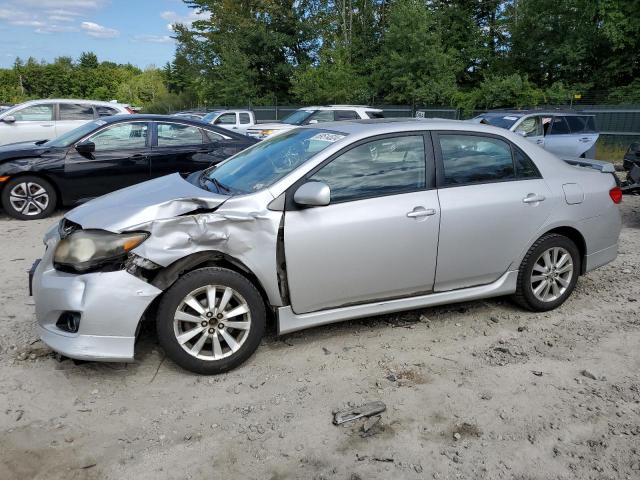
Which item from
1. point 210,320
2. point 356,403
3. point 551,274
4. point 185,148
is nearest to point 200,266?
point 210,320

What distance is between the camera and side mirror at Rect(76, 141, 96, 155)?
25.7ft

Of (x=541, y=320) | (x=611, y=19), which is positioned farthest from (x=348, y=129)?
(x=611, y=19)

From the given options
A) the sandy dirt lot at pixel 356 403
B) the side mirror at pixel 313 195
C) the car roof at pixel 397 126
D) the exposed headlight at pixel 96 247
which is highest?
the car roof at pixel 397 126

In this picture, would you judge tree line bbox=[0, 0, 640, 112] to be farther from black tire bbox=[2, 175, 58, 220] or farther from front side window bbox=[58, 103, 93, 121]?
black tire bbox=[2, 175, 58, 220]

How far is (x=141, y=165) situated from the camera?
8164 mm

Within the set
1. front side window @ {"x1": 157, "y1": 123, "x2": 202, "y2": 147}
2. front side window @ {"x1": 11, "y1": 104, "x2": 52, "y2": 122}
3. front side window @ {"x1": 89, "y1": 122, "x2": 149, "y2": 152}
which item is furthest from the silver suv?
front side window @ {"x1": 11, "y1": 104, "x2": 52, "y2": 122}

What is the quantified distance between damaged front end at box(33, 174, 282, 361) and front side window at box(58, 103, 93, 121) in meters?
10.2

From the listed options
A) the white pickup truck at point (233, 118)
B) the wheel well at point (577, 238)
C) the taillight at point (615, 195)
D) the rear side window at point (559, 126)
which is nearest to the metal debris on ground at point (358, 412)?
the wheel well at point (577, 238)

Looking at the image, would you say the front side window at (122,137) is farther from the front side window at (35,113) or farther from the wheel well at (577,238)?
the wheel well at (577,238)

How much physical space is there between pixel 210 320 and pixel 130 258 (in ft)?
2.06

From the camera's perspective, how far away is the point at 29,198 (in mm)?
8023

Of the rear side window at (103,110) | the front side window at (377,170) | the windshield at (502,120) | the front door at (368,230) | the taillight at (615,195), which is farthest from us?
the rear side window at (103,110)

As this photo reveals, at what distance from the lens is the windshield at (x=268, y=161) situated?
391cm

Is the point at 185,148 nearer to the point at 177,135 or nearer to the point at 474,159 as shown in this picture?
the point at 177,135
